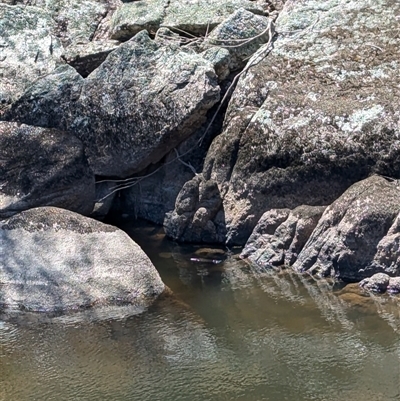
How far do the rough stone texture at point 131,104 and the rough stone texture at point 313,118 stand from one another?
1.87 feet

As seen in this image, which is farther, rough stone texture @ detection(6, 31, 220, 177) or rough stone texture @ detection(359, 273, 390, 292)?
rough stone texture @ detection(6, 31, 220, 177)

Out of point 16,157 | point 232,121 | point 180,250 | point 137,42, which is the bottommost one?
point 180,250

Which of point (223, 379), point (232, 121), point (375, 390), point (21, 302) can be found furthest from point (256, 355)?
point (232, 121)

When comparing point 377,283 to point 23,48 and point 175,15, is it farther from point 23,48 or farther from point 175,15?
point 23,48

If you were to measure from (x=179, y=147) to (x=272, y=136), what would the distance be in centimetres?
145

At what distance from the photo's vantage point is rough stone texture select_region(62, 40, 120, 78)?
989 cm

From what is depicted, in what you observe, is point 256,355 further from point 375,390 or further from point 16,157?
point 16,157

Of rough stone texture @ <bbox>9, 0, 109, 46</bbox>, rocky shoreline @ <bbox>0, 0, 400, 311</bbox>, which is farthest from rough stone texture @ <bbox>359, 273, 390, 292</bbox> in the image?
rough stone texture @ <bbox>9, 0, 109, 46</bbox>

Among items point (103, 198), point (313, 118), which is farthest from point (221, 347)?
point (103, 198)

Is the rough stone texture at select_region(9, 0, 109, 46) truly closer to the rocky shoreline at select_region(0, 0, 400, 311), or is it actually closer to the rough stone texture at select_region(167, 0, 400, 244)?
the rocky shoreline at select_region(0, 0, 400, 311)

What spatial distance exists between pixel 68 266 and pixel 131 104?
281 cm

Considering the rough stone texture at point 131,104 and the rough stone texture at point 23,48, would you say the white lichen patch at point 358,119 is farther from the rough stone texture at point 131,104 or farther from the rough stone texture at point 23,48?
the rough stone texture at point 23,48

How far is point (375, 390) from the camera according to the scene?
5.04 metres

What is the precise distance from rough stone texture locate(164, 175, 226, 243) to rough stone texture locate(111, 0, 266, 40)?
2.63 meters
